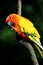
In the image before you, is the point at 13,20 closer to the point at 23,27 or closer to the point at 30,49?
the point at 23,27

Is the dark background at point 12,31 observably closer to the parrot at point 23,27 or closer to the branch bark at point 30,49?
the parrot at point 23,27

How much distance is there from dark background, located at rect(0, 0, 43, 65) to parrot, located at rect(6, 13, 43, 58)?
2.22m

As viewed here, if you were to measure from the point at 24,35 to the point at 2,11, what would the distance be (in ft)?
10.0

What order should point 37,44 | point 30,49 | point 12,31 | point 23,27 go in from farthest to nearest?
1. point 12,31
2. point 23,27
3. point 37,44
4. point 30,49

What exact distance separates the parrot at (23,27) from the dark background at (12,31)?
222 cm

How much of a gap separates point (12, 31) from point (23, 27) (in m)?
2.35

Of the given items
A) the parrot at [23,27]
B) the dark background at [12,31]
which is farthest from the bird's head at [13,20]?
the dark background at [12,31]

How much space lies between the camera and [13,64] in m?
5.78

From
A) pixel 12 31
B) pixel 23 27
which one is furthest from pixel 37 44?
pixel 12 31

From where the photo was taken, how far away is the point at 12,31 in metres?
4.90

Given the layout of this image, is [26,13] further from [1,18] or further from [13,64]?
[13,64]

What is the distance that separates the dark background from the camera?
5090 mm

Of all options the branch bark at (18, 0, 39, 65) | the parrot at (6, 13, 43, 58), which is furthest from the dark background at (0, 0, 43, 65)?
the branch bark at (18, 0, 39, 65)

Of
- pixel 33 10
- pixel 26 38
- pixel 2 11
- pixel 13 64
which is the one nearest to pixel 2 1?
pixel 2 11
